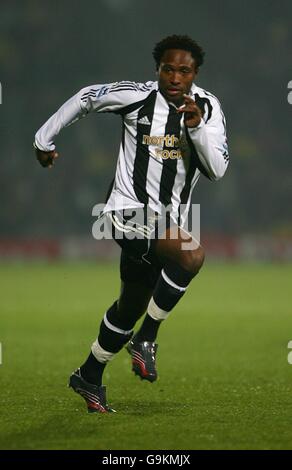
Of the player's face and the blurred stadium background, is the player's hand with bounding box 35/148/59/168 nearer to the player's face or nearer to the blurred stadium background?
the player's face

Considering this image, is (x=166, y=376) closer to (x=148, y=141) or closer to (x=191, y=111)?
(x=148, y=141)

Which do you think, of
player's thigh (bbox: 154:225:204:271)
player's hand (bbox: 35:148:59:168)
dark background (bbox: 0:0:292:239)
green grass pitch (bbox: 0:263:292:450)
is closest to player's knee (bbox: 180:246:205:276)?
player's thigh (bbox: 154:225:204:271)

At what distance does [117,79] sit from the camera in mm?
37781

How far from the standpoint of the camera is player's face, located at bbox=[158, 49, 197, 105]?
18.3 feet

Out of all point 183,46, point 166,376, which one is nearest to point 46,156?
point 183,46

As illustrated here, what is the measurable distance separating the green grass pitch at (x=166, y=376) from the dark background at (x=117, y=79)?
17885 millimetres

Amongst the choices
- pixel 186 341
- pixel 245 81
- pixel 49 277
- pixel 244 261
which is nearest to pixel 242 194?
pixel 245 81

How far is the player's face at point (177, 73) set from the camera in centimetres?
558

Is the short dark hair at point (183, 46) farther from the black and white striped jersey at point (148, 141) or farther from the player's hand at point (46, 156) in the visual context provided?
the player's hand at point (46, 156)

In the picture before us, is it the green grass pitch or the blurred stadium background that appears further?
the blurred stadium background

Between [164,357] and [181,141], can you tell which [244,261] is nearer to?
[164,357]

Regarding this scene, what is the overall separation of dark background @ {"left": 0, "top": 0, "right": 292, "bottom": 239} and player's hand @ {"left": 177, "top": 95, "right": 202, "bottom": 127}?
2919 centimetres

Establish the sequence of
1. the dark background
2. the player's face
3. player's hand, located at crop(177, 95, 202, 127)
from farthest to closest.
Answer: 1. the dark background
2. the player's face
3. player's hand, located at crop(177, 95, 202, 127)
